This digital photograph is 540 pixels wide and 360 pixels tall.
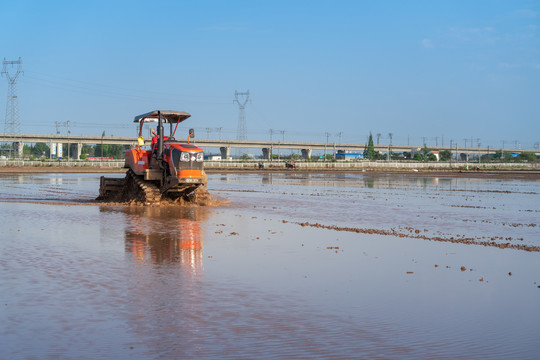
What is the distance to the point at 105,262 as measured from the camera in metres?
12.2

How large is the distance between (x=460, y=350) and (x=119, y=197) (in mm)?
22113

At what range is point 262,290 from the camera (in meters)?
10.1

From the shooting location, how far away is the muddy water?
288 inches

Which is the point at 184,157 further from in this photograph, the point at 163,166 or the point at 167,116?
the point at 167,116

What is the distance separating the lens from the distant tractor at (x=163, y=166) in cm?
2384

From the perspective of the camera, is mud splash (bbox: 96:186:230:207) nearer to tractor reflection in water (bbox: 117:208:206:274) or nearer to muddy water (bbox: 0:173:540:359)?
tractor reflection in water (bbox: 117:208:206:274)

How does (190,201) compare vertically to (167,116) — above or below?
below

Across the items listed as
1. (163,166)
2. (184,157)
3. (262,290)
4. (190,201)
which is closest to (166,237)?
(262,290)

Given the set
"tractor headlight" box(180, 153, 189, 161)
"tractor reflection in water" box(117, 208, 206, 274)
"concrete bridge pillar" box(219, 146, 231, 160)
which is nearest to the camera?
"tractor reflection in water" box(117, 208, 206, 274)

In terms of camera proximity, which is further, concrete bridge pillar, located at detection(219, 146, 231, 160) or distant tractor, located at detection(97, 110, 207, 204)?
concrete bridge pillar, located at detection(219, 146, 231, 160)

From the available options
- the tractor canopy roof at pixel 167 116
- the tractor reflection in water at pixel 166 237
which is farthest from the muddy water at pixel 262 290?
the tractor canopy roof at pixel 167 116

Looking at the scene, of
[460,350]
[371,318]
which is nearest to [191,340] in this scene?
[371,318]

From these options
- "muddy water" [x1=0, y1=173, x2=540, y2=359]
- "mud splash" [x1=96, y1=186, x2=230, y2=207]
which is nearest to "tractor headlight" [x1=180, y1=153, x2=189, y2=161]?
"mud splash" [x1=96, y1=186, x2=230, y2=207]

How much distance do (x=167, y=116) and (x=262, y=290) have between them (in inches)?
657
